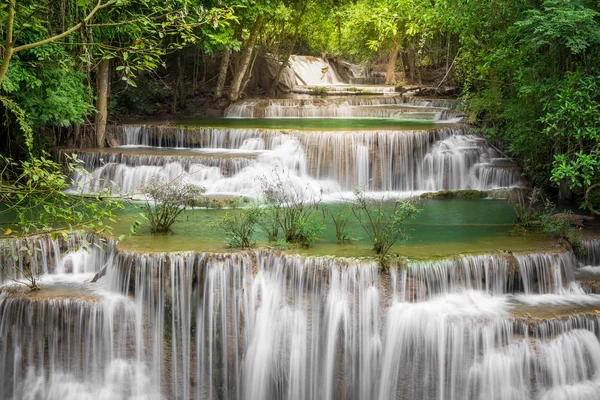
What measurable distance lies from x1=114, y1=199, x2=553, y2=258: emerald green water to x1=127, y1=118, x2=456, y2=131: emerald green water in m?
6.70

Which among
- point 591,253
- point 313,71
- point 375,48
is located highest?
point 313,71

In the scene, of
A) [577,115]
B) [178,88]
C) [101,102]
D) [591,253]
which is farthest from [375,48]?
[178,88]

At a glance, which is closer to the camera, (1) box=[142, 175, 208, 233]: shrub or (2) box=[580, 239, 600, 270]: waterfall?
(2) box=[580, 239, 600, 270]: waterfall


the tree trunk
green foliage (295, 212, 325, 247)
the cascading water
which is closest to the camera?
the cascading water

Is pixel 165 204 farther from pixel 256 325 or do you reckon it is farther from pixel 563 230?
pixel 563 230

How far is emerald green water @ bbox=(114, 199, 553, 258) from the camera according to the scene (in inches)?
429

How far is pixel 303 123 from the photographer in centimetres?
2220

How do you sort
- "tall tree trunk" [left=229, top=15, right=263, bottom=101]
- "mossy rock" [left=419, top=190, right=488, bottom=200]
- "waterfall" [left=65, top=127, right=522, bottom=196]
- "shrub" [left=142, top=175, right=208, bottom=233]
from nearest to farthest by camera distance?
"shrub" [left=142, top=175, right=208, bottom=233]
"mossy rock" [left=419, top=190, right=488, bottom=200]
"waterfall" [left=65, top=127, right=522, bottom=196]
"tall tree trunk" [left=229, top=15, right=263, bottom=101]

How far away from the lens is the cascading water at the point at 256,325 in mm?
9836

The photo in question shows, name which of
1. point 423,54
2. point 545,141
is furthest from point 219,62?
point 545,141

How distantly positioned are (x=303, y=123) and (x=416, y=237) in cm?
1082

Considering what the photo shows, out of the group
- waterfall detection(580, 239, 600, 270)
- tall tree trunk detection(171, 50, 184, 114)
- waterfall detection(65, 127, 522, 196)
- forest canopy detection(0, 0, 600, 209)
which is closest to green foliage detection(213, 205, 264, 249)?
forest canopy detection(0, 0, 600, 209)

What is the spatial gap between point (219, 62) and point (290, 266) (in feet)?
70.4

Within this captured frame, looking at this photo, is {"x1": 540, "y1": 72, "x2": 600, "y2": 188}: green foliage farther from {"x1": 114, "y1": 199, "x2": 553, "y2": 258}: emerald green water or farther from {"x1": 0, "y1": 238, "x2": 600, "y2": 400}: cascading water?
{"x1": 0, "y1": 238, "x2": 600, "y2": 400}: cascading water
